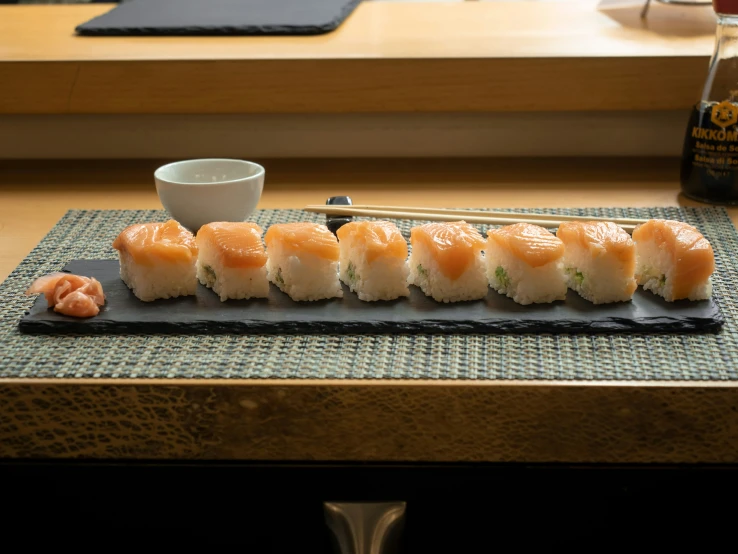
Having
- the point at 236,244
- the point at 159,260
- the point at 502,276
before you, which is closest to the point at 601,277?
the point at 502,276

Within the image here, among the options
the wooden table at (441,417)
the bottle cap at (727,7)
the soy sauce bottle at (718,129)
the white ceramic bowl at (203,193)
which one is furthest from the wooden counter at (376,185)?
the wooden table at (441,417)

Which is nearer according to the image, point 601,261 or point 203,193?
point 601,261

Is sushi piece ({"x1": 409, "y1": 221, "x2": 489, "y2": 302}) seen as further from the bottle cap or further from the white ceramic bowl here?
the bottle cap

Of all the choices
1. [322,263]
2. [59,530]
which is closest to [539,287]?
[322,263]

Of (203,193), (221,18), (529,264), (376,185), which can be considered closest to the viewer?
(529,264)

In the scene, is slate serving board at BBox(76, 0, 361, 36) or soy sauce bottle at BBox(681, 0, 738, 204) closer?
soy sauce bottle at BBox(681, 0, 738, 204)

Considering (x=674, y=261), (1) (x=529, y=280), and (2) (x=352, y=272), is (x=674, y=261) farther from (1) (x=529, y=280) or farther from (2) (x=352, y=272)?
(2) (x=352, y=272)

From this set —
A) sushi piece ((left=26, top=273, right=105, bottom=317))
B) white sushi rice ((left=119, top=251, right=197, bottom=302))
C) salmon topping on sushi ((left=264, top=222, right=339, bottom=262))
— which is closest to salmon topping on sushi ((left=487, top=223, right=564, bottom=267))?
salmon topping on sushi ((left=264, top=222, right=339, bottom=262))
